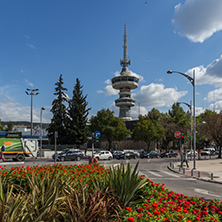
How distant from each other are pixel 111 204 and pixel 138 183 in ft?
3.64

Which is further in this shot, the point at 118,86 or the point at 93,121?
the point at 118,86

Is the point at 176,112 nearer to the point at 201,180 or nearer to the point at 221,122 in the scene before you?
the point at 221,122

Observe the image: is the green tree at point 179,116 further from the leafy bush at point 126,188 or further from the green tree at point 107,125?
the leafy bush at point 126,188

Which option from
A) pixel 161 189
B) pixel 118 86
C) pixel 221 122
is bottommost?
pixel 161 189

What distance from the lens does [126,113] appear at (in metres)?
104

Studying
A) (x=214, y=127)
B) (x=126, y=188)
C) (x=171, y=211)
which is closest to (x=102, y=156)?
(x=214, y=127)

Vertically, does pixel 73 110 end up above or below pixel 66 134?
above

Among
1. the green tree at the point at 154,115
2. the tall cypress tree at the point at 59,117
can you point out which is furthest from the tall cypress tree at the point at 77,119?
the green tree at the point at 154,115

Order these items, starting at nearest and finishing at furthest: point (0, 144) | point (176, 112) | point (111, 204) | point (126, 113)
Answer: point (111, 204) < point (0, 144) < point (176, 112) < point (126, 113)

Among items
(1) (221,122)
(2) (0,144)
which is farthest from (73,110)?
(1) (221,122)

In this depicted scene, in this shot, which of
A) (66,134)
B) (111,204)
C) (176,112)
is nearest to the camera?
(111,204)

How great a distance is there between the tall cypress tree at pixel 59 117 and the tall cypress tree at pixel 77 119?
6.81ft

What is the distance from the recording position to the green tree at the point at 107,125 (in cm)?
4888

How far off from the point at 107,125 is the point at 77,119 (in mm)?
7000
